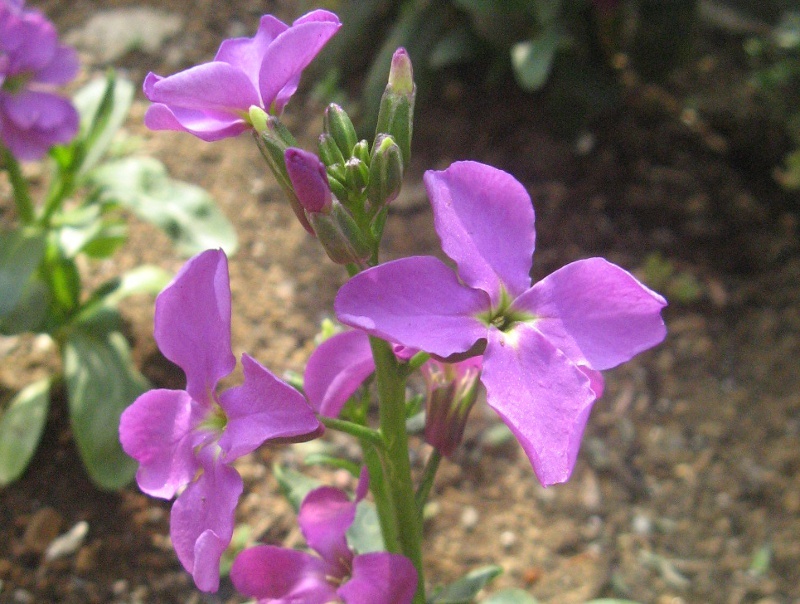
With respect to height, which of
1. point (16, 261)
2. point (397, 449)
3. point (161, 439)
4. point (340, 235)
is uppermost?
point (340, 235)

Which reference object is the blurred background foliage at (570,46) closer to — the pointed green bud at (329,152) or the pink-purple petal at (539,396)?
the pointed green bud at (329,152)

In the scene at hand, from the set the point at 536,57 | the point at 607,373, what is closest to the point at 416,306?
the point at 607,373

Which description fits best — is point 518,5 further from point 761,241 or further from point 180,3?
point 180,3

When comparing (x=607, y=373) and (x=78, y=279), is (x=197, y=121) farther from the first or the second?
(x=607, y=373)

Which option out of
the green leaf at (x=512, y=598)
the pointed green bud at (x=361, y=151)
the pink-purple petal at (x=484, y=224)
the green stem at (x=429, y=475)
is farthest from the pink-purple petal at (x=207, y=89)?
the green leaf at (x=512, y=598)

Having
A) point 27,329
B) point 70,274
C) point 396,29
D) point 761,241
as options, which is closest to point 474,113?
point 396,29

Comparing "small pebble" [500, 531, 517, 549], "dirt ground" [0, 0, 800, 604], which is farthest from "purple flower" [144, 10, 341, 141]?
"small pebble" [500, 531, 517, 549]
